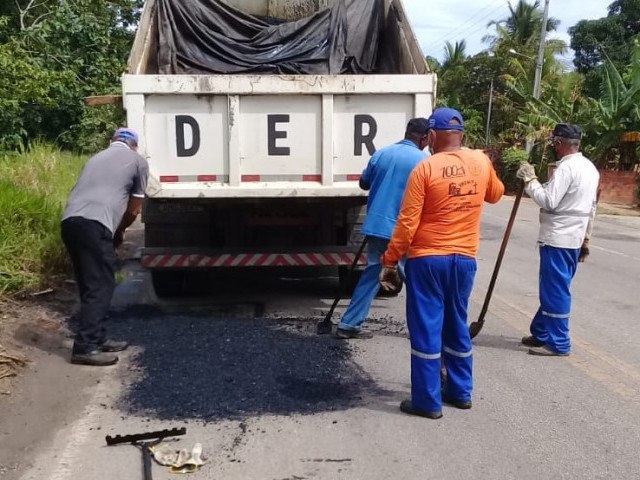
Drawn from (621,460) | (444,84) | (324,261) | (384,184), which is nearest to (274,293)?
(324,261)

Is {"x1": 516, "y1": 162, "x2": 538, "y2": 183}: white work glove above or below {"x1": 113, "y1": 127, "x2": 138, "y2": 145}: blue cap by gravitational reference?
below

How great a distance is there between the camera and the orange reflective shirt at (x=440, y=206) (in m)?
4.12

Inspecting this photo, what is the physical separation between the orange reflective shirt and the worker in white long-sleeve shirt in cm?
133

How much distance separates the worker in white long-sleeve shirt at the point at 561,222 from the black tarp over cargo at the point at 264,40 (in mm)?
2444

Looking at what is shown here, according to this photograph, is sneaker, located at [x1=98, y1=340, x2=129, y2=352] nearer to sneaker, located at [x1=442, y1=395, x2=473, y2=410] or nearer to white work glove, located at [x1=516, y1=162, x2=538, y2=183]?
sneaker, located at [x1=442, y1=395, x2=473, y2=410]

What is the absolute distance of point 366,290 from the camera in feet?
18.8

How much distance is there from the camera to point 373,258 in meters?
5.83

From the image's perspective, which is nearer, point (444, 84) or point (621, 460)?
point (621, 460)

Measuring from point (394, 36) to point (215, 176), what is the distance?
8.52 ft

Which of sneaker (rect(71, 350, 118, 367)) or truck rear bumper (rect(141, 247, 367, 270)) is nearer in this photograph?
sneaker (rect(71, 350, 118, 367))

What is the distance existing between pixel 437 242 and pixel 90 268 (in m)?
2.62

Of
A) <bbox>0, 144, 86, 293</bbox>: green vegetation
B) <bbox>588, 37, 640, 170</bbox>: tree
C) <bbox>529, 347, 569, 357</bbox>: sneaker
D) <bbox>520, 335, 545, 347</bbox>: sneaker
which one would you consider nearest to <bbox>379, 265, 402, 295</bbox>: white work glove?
<bbox>520, 335, 545, 347</bbox>: sneaker

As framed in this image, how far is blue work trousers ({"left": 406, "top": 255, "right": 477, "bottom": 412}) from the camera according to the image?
414 cm

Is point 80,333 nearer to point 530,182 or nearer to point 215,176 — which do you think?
point 215,176
